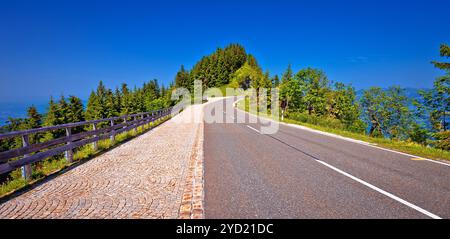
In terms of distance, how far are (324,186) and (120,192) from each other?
4341 mm

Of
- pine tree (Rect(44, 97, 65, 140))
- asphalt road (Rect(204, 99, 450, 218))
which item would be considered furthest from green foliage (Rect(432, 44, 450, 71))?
pine tree (Rect(44, 97, 65, 140))

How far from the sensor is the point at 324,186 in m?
4.95

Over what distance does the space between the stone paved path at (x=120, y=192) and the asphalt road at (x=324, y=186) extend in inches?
18.1

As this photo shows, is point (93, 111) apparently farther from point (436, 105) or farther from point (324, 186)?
point (436, 105)

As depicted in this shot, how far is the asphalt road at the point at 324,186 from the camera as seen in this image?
3809mm

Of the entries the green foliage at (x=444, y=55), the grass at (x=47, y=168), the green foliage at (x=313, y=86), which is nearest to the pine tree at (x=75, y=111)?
the grass at (x=47, y=168)

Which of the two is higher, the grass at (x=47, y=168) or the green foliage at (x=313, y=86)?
the green foliage at (x=313, y=86)

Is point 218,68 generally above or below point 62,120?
above

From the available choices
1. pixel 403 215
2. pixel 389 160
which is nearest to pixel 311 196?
pixel 403 215

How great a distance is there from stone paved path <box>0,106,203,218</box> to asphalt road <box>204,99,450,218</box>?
1.51 ft

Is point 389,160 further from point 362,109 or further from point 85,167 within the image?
point 362,109

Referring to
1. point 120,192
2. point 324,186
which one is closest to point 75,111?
point 120,192

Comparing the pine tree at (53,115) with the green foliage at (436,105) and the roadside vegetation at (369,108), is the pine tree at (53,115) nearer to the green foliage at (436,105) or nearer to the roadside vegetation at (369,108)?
the roadside vegetation at (369,108)
